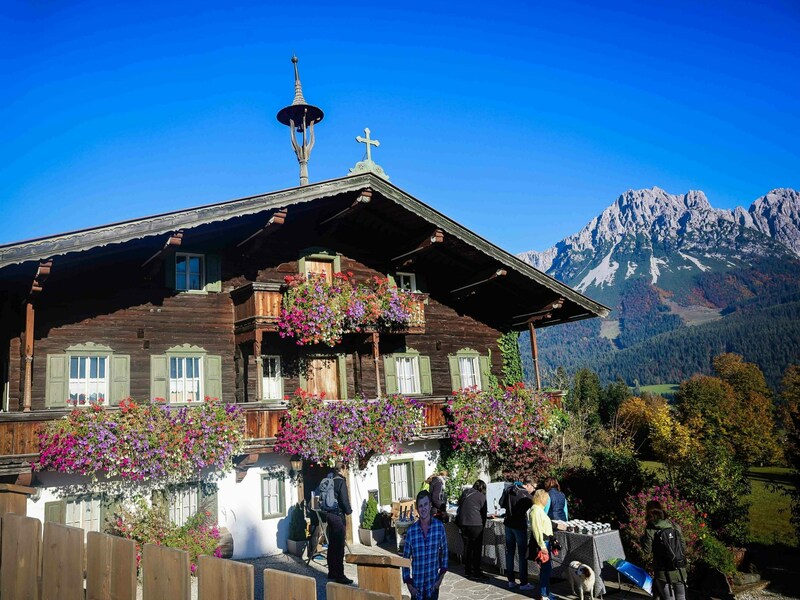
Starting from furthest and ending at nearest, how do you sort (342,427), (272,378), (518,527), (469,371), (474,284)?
(469,371), (474,284), (272,378), (342,427), (518,527)

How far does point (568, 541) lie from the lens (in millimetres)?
12523

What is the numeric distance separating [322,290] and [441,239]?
4.57 meters

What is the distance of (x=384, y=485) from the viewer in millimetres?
19344

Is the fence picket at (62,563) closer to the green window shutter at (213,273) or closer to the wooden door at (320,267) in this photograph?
the green window shutter at (213,273)

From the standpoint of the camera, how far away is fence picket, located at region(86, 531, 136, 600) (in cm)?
402

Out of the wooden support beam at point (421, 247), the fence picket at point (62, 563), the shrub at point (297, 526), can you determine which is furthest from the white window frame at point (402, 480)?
the fence picket at point (62, 563)

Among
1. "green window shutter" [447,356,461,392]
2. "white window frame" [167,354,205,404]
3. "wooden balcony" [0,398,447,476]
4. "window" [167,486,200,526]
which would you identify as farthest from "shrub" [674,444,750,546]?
"white window frame" [167,354,205,404]

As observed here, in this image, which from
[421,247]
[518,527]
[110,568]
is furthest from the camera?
[421,247]

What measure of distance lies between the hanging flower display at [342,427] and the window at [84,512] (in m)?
4.26

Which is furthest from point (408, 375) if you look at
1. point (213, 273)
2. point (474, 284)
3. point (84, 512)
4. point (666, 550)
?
point (666, 550)

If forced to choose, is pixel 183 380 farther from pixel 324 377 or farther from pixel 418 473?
pixel 418 473

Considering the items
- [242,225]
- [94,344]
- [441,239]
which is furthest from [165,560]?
[441,239]

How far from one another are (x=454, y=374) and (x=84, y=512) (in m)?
12.0

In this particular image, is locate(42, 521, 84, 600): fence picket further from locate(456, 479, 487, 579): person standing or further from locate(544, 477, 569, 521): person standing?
locate(544, 477, 569, 521): person standing
